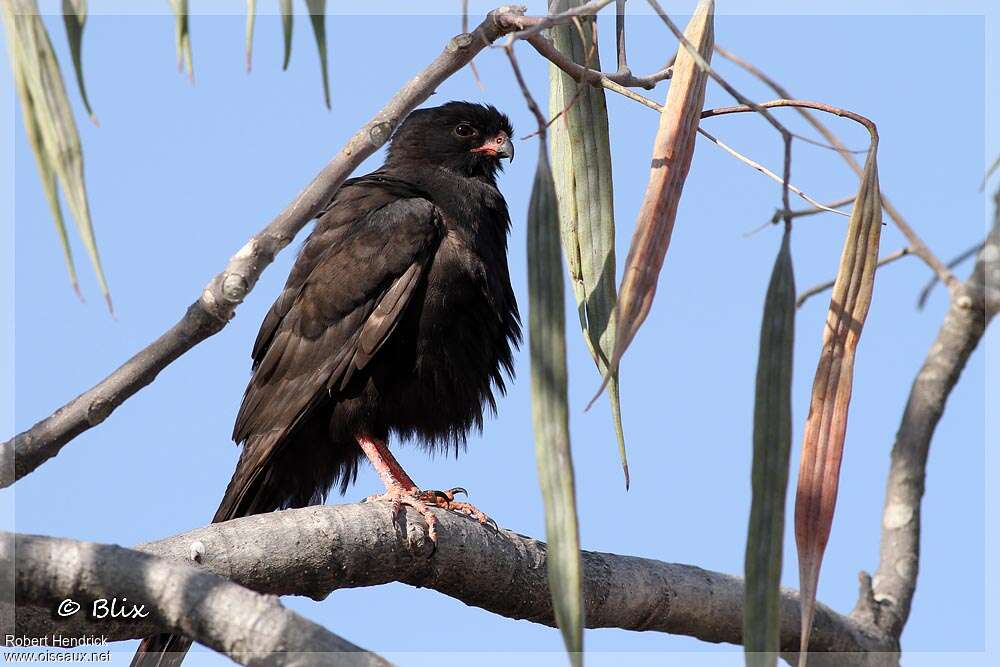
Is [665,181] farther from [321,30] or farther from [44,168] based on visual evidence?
[44,168]

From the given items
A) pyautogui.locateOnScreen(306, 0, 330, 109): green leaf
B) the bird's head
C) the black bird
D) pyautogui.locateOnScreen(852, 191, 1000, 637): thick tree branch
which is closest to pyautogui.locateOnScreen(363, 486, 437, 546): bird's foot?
the black bird

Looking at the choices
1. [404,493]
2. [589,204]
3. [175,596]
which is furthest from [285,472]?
[175,596]

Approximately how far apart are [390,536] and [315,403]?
4.61 ft

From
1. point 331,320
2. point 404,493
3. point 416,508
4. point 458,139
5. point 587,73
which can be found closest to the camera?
point 587,73

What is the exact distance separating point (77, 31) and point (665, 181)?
1.46 metres

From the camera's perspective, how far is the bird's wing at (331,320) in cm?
497

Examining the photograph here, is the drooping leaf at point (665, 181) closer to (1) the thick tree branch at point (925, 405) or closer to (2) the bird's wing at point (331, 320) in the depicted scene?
(1) the thick tree branch at point (925, 405)

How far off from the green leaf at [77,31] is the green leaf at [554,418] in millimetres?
960

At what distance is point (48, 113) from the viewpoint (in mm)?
2092

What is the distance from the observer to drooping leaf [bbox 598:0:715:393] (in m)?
2.76

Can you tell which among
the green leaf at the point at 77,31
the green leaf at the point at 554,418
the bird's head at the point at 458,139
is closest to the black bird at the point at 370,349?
the bird's head at the point at 458,139

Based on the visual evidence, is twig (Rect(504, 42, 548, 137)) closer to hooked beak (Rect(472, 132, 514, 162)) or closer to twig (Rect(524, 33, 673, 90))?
twig (Rect(524, 33, 673, 90))

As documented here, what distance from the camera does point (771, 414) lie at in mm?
2438

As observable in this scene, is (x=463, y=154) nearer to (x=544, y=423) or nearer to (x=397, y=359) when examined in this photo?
(x=397, y=359)
